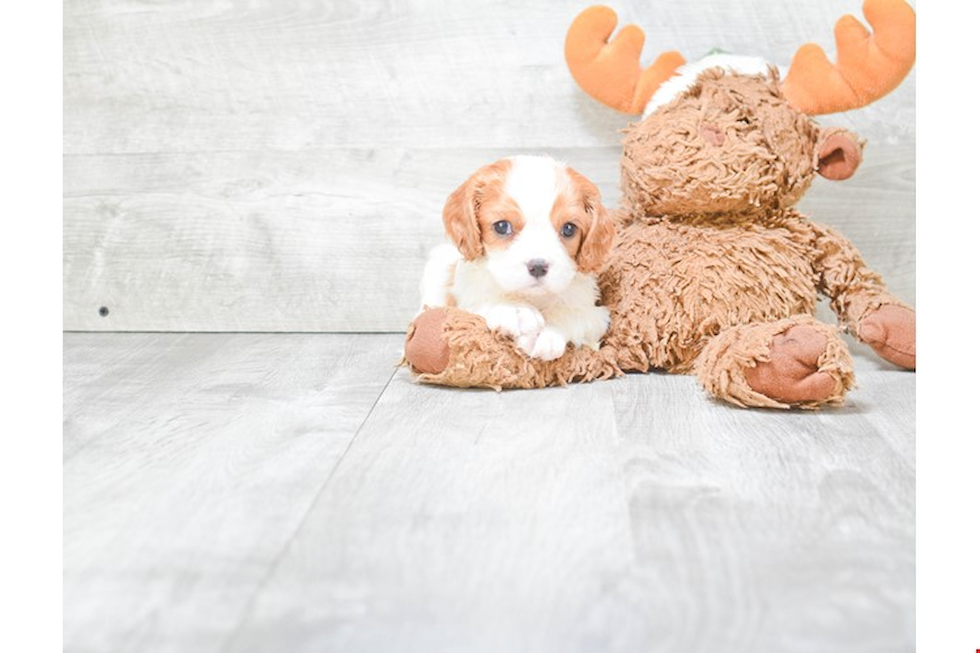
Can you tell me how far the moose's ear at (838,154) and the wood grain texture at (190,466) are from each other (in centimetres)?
66

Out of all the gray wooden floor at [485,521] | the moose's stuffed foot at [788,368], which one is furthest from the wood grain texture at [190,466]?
the moose's stuffed foot at [788,368]

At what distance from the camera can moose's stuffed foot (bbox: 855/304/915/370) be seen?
4.54 feet

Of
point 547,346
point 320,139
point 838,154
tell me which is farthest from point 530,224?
point 320,139

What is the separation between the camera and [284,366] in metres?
1.49

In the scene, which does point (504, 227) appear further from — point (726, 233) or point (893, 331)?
point (893, 331)

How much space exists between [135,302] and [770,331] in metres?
1.10

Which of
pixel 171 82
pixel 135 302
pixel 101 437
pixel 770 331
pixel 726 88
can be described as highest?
pixel 726 88

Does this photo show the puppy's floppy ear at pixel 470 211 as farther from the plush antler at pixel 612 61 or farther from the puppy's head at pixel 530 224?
the plush antler at pixel 612 61

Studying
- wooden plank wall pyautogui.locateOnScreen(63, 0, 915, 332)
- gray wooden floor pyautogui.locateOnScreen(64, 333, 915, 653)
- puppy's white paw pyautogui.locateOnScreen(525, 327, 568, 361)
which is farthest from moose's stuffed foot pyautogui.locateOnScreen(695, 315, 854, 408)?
wooden plank wall pyautogui.locateOnScreen(63, 0, 915, 332)

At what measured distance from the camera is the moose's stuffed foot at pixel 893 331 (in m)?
1.38
